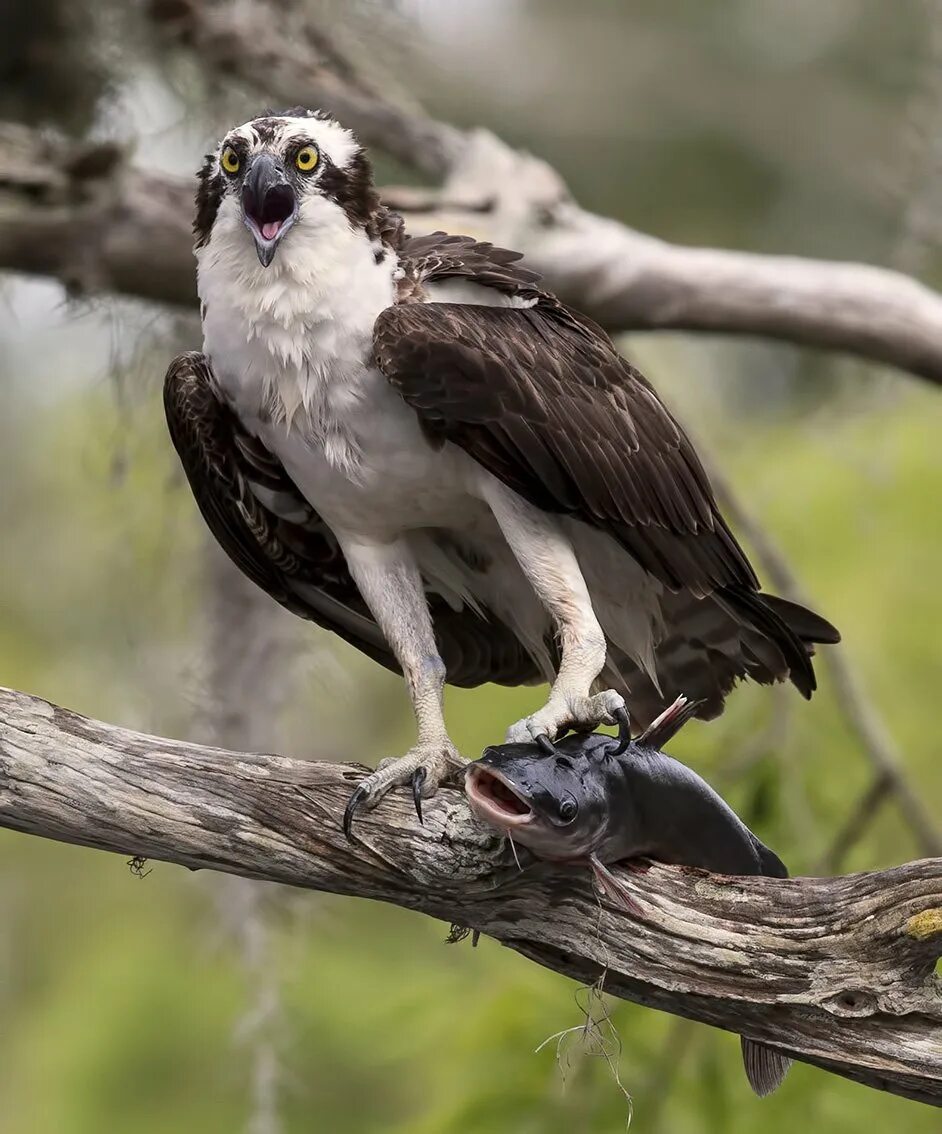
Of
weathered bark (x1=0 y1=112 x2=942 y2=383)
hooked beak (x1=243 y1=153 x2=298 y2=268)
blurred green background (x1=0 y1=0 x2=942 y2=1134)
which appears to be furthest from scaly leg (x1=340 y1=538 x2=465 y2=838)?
weathered bark (x1=0 y1=112 x2=942 y2=383)

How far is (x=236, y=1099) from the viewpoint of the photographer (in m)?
7.14

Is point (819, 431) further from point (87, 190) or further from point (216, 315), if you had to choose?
point (216, 315)

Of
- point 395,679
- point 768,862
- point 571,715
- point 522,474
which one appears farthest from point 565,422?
point 395,679

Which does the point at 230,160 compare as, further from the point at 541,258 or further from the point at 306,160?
the point at 541,258

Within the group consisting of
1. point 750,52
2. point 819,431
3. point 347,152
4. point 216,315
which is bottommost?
point 216,315

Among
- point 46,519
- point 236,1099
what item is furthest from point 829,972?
point 46,519

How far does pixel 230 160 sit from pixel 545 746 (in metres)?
1.33

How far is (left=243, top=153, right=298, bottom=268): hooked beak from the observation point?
3.08 meters

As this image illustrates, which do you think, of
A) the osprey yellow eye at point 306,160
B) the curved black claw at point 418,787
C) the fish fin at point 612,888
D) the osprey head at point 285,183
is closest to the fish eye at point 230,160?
the osprey head at point 285,183

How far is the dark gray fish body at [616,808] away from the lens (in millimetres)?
2721

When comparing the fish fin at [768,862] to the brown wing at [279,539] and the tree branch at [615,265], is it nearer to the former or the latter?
the brown wing at [279,539]

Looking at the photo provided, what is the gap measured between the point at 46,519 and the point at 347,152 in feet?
20.5

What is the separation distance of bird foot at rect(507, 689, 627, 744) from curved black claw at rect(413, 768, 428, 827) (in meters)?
0.19

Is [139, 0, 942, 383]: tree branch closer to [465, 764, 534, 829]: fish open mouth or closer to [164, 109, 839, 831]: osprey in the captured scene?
[164, 109, 839, 831]: osprey
